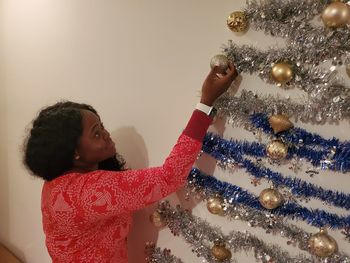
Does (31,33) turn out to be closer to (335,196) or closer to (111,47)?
(111,47)

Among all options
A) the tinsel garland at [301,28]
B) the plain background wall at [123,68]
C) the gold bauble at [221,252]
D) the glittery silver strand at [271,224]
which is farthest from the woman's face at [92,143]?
the tinsel garland at [301,28]

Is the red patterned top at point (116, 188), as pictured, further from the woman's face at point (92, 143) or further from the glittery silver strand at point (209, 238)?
the glittery silver strand at point (209, 238)

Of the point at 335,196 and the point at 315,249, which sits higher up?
the point at 335,196

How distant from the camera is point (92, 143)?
1081 millimetres

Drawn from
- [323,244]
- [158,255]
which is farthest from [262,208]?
[158,255]

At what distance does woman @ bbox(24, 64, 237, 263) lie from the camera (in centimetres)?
101

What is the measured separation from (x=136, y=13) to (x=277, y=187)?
0.75 m

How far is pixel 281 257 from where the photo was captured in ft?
3.31

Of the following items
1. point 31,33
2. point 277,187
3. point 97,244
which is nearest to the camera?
point 277,187

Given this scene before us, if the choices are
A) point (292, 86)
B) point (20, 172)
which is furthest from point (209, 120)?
point (20, 172)

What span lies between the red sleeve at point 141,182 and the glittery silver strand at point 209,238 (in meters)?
0.23

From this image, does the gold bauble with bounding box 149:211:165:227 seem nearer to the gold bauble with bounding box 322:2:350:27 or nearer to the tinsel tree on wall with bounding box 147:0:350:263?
the tinsel tree on wall with bounding box 147:0:350:263

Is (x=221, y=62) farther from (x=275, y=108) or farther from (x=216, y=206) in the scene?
(x=216, y=206)

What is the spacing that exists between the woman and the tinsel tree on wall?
106 mm
